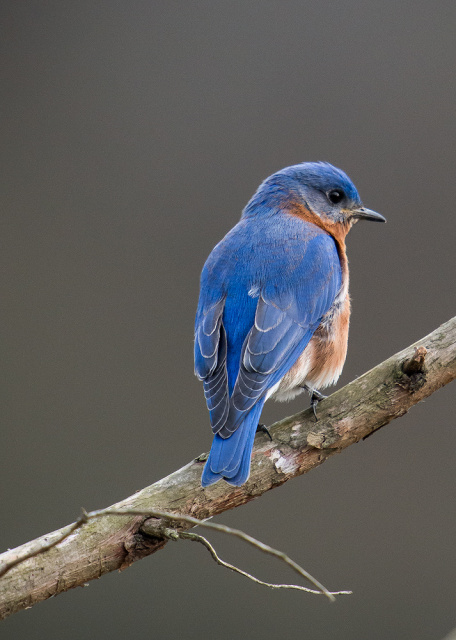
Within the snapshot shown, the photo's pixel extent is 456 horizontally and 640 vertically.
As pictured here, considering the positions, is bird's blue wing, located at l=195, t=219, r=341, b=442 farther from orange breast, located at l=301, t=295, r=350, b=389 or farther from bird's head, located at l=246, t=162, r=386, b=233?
bird's head, located at l=246, t=162, r=386, b=233

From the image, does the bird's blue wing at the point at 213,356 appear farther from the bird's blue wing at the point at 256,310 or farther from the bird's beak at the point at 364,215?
the bird's beak at the point at 364,215

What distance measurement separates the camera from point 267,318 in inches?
94.3

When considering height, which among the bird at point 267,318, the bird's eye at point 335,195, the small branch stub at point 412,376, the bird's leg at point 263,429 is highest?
the bird's eye at point 335,195

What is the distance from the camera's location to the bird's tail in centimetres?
194

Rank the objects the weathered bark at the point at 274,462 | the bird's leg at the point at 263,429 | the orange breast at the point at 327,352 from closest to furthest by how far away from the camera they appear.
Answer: the weathered bark at the point at 274,462 < the bird's leg at the point at 263,429 < the orange breast at the point at 327,352

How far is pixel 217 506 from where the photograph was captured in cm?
204

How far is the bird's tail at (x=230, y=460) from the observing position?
194 cm

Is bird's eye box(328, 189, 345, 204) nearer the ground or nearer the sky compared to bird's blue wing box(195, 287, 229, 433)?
nearer the sky

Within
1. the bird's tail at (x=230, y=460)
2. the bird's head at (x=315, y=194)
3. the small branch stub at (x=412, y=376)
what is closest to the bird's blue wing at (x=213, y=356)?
the bird's tail at (x=230, y=460)

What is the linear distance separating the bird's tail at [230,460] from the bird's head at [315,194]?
1.24 m

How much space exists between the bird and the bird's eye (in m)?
0.13

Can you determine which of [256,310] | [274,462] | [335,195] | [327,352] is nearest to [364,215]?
[335,195]

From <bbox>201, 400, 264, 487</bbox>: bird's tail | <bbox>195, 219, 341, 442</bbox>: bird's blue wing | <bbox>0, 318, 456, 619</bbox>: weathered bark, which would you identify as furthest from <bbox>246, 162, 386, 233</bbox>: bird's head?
<bbox>201, 400, 264, 487</bbox>: bird's tail

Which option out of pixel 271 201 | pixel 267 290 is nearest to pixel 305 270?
pixel 267 290
